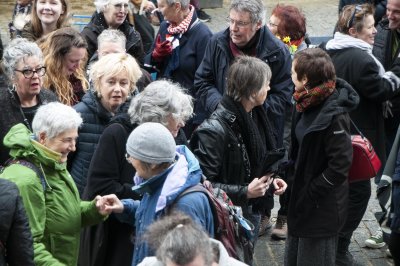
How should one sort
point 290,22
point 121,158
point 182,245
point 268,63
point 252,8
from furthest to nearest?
point 290,22 < point 268,63 < point 252,8 < point 121,158 < point 182,245

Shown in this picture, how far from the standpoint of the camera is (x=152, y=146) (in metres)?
4.35

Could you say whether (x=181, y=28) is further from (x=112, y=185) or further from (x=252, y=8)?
(x=112, y=185)

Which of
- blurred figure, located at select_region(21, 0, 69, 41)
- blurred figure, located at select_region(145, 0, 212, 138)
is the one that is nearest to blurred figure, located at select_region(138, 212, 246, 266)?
blurred figure, located at select_region(145, 0, 212, 138)

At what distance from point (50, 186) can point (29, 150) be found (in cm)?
24

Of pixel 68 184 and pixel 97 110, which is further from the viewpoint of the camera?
pixel 97 110

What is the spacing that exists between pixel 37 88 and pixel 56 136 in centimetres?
107

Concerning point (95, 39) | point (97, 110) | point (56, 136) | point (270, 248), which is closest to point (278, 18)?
point (95, 39)

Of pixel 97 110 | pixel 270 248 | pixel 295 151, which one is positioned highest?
pixel 97 110

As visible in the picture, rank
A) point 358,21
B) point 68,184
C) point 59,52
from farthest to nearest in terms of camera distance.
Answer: point 358,21
point 59,52
point 68,184

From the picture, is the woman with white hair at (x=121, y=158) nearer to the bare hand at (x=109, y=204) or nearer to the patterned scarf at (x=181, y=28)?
the bare hand at (x=109, y=204)

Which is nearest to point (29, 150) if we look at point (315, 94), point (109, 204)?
point (109, 204)

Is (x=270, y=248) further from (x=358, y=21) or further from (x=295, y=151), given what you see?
(x=358, y=21)

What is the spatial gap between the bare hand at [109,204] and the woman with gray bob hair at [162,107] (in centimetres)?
51

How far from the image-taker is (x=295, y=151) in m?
6.05
